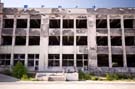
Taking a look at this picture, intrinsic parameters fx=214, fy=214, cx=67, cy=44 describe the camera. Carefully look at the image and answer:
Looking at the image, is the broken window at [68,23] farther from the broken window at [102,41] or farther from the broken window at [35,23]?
the broken window at [102,41]

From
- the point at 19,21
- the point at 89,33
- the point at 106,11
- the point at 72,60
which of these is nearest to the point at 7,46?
the point at 19,21

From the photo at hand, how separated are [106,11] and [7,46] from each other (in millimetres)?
17648

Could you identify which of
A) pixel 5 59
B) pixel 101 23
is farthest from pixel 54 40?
pixel 101 23

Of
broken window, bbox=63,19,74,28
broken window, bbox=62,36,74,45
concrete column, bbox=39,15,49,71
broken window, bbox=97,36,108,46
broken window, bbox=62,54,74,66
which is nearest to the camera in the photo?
concrete column, bbox=39,15,49,71

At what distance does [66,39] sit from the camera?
37.6 metres

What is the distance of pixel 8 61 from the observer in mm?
35281

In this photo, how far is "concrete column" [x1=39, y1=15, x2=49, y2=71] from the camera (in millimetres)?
34688

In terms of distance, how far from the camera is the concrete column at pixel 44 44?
34.7m

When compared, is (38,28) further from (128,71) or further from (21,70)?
(128,71)

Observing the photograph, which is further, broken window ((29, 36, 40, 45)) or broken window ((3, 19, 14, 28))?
broken window ((3, 19, 14, 28))

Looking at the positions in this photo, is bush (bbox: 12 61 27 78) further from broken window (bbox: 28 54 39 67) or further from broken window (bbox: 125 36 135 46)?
broken window (bbox: 125 36 135 46)

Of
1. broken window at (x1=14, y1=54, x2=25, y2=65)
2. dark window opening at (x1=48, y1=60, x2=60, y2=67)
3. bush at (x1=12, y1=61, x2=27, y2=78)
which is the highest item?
broken window at (x1=14, y1=54, x2=25, y2=65)

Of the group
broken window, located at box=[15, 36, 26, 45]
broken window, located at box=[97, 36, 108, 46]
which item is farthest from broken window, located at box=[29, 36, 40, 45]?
broken window, located at box=[97, 36, 108, 46]

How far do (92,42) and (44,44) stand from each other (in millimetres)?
7958
